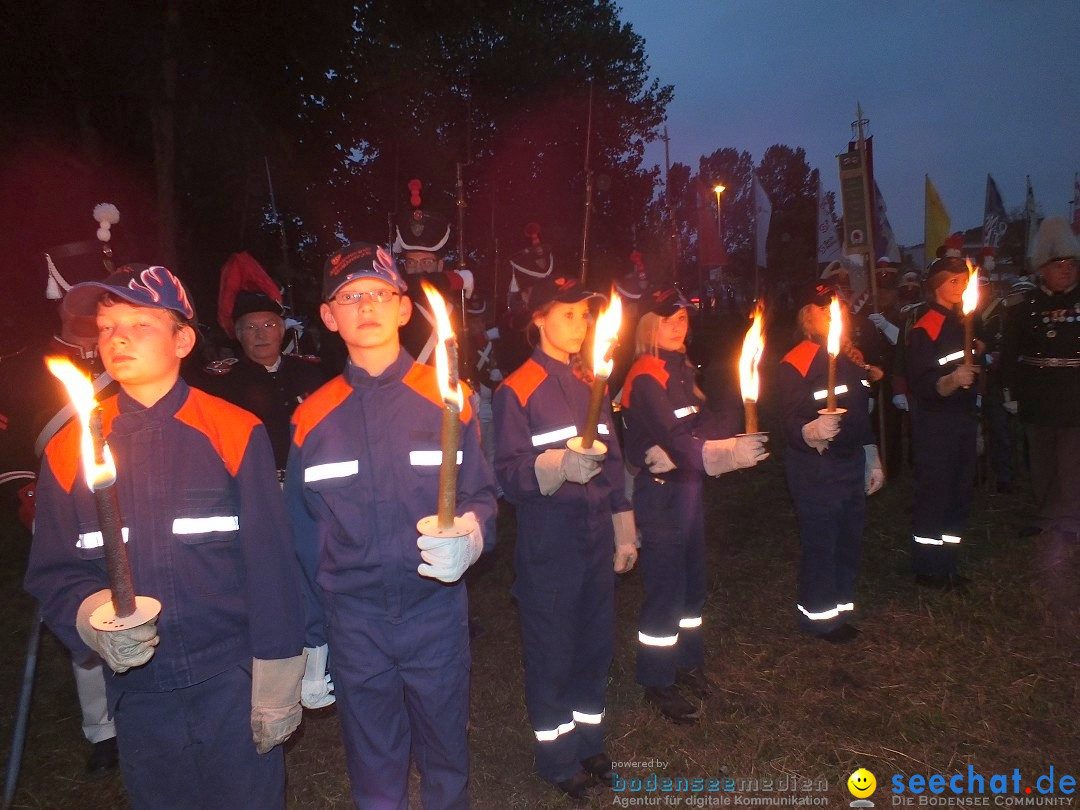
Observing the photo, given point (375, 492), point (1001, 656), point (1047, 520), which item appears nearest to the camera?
point (375, 492)

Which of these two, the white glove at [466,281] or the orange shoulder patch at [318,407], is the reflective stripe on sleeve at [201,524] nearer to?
the orange shoulder patch at [318,407]

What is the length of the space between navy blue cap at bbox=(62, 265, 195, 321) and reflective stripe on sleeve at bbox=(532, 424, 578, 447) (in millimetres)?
1705

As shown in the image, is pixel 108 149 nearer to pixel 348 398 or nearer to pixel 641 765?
pixel 348 398

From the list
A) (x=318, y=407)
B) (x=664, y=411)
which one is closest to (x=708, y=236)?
(x=664, y=411)

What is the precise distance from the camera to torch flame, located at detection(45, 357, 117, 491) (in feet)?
5.10

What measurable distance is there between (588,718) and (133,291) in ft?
9.82

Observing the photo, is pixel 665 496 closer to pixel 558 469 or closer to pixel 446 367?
pixel 558 469

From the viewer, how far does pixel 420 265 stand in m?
6.23

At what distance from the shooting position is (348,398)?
2.83 m

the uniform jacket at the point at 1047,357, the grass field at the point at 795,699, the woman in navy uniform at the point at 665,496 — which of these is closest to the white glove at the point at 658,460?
the woman in navy uniform at the point at 665,496

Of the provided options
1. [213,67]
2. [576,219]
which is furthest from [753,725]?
[576,219]

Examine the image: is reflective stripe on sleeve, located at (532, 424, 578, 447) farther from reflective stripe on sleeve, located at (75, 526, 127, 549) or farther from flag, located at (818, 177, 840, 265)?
flag, located at (818, 177, 840, 265)

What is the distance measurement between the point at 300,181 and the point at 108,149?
12.8 ft

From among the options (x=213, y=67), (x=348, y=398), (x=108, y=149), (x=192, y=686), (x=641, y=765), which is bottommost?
(x=641, y=765)
